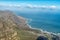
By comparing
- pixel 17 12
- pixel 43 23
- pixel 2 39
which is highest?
pixel 17 12

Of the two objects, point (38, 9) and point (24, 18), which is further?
point (38, 9)

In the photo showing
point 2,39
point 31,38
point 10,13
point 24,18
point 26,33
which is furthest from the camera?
point 24,18

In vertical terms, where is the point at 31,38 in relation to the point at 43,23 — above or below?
below

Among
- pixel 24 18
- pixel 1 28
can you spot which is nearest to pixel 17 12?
pixel 24 18

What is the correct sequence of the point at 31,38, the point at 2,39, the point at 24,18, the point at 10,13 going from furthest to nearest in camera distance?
1. the point at 24,18
2. the point at 10,13
3. the point at 31,38
4. the point at 2,39

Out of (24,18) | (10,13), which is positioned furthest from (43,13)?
(10,13)

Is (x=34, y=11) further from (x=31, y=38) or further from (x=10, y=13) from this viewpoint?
(x=31, y=38)
